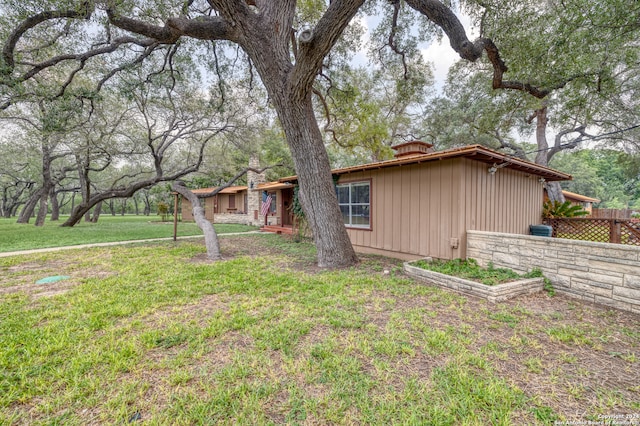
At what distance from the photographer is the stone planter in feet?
11.8

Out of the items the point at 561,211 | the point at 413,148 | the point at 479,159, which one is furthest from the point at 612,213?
the point at 479,159

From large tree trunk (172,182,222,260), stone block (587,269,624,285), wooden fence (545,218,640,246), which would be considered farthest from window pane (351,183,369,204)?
wooden fence (545,218,640,246)

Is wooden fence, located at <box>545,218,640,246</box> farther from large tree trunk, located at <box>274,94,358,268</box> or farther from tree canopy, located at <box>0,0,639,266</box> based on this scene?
large tree trunk, located at <box>274,94,358,268</box>

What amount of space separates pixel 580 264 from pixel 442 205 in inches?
89.5

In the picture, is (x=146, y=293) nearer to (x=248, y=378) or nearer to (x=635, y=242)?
(x=248, y=378)

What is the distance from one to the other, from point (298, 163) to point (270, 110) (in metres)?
6.29

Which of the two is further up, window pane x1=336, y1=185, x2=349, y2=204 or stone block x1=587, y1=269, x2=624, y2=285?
window pane x1=336, y1=185, x2=349, y2=204

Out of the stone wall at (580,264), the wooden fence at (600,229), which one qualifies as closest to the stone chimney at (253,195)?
the stone wall at (580,264)

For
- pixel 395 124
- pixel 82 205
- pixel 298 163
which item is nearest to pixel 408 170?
pixel 298 163

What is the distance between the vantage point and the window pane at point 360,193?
7434 mm

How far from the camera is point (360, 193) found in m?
7.65

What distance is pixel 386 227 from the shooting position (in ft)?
22.0

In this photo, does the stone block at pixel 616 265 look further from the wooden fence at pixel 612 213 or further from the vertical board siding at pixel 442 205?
the wooden fence at pixel 612 213

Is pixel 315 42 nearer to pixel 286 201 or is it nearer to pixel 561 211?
pixel 561 211
